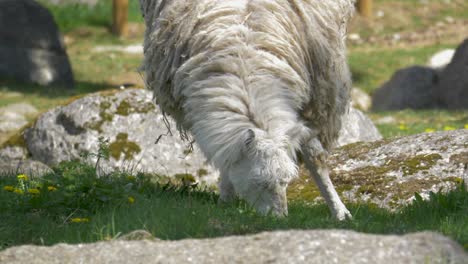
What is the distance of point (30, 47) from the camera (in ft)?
56.5

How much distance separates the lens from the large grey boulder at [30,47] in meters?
16.9

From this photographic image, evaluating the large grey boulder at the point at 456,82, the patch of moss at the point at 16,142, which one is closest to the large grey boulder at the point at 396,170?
the patch of moss at the point at 16,142

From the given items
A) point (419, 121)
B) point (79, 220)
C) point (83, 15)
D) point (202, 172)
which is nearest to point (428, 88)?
point (419, 121)

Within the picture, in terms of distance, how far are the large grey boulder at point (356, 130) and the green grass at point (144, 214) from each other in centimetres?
299

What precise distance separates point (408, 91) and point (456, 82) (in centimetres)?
109

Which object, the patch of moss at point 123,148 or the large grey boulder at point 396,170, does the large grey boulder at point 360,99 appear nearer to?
the patch of moss at point 123,148

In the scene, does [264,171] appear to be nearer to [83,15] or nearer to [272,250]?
[272,250]

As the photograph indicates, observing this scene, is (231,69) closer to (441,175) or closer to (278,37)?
(278,37)

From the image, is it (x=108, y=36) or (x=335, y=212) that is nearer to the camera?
(x=335, y=212)

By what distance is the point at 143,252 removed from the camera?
379cm

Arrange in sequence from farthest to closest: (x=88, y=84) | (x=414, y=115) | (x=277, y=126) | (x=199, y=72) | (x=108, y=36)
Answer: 1. (x=108, y=36)
2. (x=88, y=84)
3. (x=414, y=115)
4. (x=199, y=72)
5. (x=277, y=126)

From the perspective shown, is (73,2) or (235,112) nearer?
(235,112)

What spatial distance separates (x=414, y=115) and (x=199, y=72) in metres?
8.77

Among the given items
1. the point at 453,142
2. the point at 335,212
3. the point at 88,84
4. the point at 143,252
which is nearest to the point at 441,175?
the point at 453,142
